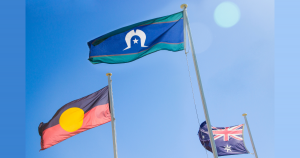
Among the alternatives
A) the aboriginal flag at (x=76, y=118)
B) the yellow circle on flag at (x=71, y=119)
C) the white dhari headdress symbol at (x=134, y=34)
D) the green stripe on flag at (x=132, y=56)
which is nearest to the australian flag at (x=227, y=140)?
the aboriginal flag at (x=76, y=118)

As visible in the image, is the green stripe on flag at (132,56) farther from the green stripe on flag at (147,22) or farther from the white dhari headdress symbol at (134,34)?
the green stripe on flag at (147,22)

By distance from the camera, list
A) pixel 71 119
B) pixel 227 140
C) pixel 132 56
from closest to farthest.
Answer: pixel 132 56 → pixel 71 119 → pixel 227 140

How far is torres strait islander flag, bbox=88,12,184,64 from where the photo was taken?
7.71m

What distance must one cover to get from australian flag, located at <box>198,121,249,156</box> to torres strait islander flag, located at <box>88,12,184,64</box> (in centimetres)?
761

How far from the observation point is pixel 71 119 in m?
8.43

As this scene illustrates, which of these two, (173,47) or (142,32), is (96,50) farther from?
(173,47)

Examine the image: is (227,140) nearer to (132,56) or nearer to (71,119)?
(132,56)

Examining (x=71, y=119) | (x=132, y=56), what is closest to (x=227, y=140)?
(x=132, y=56)

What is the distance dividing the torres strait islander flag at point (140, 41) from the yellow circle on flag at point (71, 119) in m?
2.42

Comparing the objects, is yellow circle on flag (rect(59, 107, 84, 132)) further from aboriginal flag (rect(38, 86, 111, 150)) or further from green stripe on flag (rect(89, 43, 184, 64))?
green stripe on flag (rect(89, 43, 184, 64))

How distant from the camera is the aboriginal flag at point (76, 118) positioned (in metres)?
8.38

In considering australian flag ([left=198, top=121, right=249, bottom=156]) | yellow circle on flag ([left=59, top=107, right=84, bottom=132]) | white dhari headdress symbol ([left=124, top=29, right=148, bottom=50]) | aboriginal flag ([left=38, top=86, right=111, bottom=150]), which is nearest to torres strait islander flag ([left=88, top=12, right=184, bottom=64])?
white dhari headdress symbol ([left=124, top=29, right=148, bottom=50])

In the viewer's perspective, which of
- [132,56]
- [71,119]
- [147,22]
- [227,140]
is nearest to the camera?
[132,56]

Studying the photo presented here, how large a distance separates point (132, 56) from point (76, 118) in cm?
358
